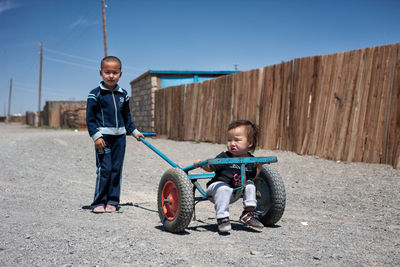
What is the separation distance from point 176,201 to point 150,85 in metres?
13.3

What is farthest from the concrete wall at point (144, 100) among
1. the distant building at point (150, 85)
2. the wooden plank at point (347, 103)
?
the wooden plank at point (347, 103)

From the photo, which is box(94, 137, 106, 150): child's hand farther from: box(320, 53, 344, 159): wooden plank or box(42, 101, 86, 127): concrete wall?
box(42, 101, 86, 127): concrete wall

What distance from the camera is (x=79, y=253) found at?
260cm

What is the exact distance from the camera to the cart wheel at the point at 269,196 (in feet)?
11.4

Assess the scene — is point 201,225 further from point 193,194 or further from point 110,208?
point 110,208

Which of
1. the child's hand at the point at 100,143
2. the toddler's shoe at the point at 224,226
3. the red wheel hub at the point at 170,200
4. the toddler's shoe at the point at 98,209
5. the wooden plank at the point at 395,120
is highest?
the wooden plank at the point at 395,120

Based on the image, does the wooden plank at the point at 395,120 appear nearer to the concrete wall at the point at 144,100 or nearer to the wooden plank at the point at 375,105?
the wooden plank at the point at 375,105

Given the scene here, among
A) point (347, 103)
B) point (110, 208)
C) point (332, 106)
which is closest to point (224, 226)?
point (110, 208)

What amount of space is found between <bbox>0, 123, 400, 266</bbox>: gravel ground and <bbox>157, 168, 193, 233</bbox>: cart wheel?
0.36 ft

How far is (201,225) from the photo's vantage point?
12.1ft

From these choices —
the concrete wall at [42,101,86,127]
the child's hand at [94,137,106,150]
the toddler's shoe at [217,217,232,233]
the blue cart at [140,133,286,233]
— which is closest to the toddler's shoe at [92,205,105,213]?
the child's hand at [94,137,106,150]

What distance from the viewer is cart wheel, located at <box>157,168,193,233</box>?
10.4 ft

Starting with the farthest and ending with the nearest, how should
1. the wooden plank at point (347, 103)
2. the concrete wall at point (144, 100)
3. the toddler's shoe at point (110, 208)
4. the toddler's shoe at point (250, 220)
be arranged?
1. the concrete wall at point (144, 100)
2. the wooden plank at point (347, 103)
3. the toddler's shoe at point (110, 208)
4. the toddler's shoe at point (250, 220)

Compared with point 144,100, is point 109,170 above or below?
below
